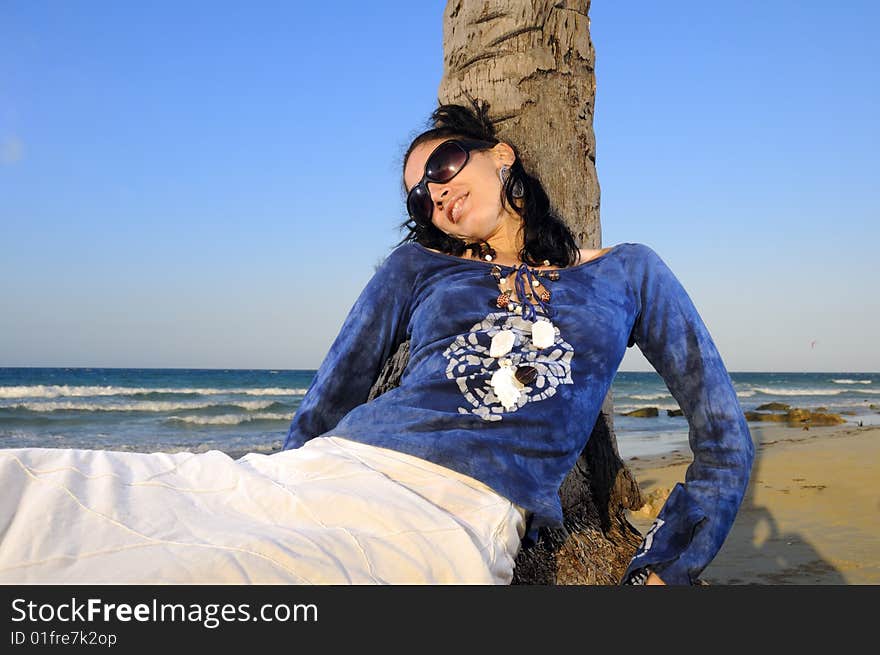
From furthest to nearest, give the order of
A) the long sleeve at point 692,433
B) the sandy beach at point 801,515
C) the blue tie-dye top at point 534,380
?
the sandy beach at point 801,515, the long sleeve at point 692,433, the blue tie-dye top at point 534,380

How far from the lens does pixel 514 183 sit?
8.11 feet

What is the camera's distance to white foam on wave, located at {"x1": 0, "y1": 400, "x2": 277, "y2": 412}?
1930 centimetres

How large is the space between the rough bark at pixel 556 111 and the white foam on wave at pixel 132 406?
18.8m

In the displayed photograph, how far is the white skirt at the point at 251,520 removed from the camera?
48.1 inches

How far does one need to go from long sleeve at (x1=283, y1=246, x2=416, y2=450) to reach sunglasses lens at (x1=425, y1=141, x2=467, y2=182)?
27cm

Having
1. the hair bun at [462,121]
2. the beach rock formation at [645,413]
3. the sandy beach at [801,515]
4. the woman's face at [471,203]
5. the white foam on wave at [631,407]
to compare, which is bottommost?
the white foam on wave at [631,407]

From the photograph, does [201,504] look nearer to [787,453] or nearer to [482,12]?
[482,12]

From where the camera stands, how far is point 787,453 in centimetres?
1013

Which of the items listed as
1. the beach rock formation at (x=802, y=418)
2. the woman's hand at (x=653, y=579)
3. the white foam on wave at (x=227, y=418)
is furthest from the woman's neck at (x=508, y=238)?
the white foam on wave at (x=227, y=418)

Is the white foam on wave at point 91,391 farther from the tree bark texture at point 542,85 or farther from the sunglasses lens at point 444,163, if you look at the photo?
the sunglasses lens at point 444,163

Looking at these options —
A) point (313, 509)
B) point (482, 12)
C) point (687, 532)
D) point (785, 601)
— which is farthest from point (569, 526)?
point (482, 12)

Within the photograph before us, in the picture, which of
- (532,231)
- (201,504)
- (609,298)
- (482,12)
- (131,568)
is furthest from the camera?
(482,12)

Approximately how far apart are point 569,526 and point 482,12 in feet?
6.36

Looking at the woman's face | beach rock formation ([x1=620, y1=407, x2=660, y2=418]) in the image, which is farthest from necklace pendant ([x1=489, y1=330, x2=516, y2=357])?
beach rock formation ([x1=620, y1=407, x2=660, y2=418])
